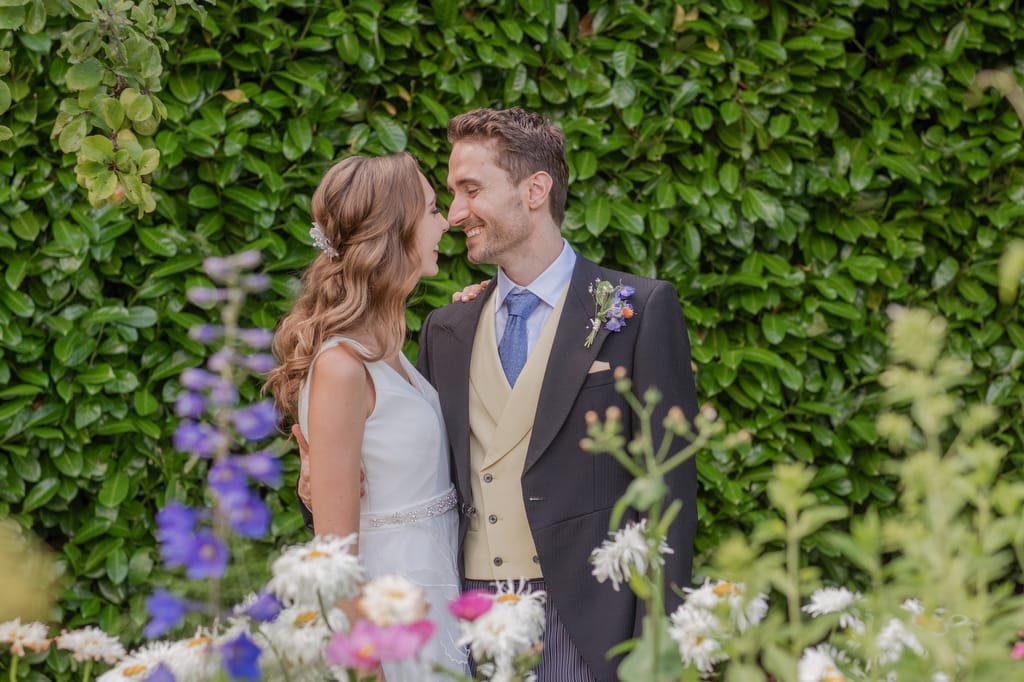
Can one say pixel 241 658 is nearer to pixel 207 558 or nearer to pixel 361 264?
pixel 207 558

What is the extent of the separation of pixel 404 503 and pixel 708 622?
46.1 inches

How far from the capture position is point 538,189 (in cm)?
256

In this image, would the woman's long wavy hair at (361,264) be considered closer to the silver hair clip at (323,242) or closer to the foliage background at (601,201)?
the silver hair clip at (323,242)

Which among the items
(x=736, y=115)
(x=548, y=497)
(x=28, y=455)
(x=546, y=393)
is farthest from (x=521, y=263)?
(x=28, y=455)

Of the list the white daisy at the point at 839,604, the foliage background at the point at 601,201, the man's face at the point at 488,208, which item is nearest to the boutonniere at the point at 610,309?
the man's face at the point at 488,208

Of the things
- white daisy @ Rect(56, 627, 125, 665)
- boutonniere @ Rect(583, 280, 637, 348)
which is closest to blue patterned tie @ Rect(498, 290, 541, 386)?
boutonniere @ Rect(583, 280, 637, 348)

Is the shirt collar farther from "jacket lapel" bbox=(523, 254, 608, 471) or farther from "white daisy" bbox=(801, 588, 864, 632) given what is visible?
"white daisy" bbox=(801, 588, 864, 632)

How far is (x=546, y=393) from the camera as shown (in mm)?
2281

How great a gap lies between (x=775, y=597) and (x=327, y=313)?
1.74m

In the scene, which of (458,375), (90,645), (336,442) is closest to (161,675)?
(90,645)

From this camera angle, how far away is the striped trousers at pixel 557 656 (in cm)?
221

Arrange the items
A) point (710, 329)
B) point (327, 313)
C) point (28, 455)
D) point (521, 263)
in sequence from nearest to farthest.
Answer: point (327, 313)
point (521, 263)
point (28, 455)
point (710, 329)

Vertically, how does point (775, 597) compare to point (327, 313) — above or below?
below

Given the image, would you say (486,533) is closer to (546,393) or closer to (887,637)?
(546,393)
